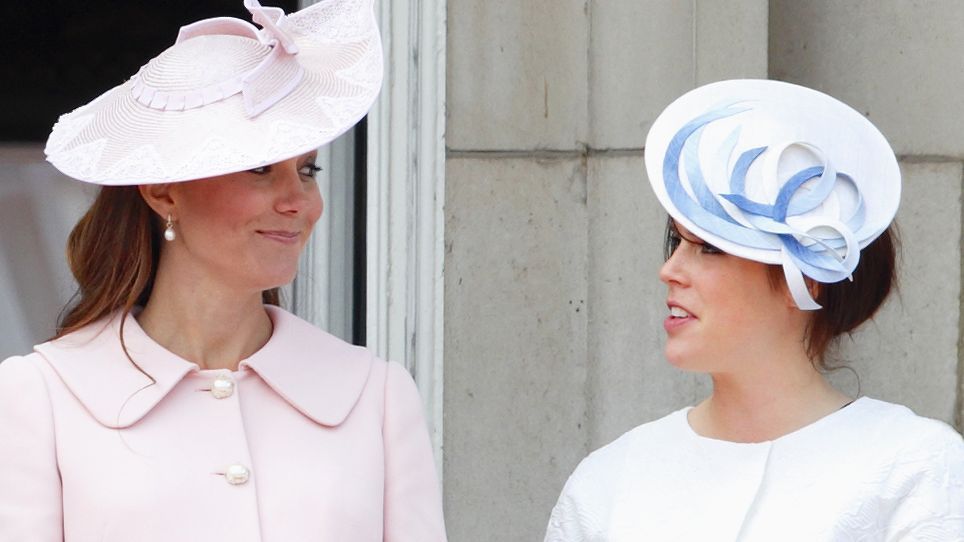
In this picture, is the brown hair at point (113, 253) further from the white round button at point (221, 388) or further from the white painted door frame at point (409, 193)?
the white painted door frame at point (409, 193)

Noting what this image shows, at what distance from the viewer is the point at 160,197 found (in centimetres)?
323

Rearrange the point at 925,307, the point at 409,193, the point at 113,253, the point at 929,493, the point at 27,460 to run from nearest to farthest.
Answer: the point at 27,460, the point at 929,493, the point at 113,253, the point at 409,193, the point at 925,307

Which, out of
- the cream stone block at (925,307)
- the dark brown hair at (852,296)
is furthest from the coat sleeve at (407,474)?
the cream stone block at (925,307)

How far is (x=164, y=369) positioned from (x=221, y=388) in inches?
4.0

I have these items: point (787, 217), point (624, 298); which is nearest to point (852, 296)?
point (787, 217)

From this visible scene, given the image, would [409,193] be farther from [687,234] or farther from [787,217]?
[787,217]

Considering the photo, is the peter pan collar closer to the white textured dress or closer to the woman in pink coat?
the woman in pink coat

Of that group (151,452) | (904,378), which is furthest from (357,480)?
(904,378)

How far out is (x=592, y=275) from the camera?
495cm

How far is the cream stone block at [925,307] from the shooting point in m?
5.19

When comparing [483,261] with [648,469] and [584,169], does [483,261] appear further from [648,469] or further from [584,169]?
[648,469]

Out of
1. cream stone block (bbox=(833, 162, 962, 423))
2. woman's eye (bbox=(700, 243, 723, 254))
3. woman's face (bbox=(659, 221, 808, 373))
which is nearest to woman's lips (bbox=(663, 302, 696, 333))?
woman's face (bbox=(659, 221, 808, 373))

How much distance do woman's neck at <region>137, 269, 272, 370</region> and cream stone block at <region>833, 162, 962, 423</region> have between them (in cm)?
234

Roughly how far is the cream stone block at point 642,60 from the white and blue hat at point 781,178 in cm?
148
